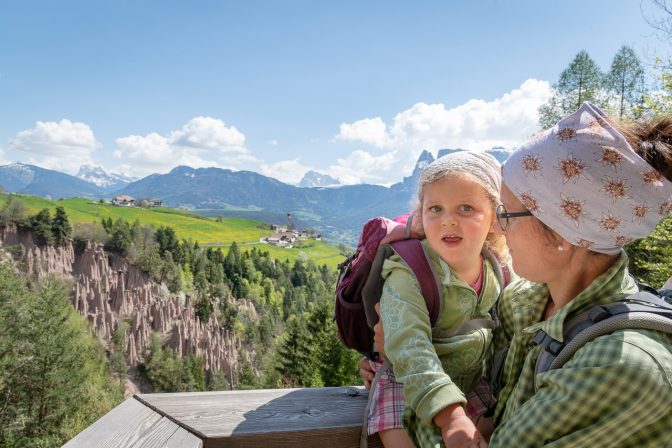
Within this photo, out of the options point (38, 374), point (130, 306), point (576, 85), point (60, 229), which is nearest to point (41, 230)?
point (60, 229)

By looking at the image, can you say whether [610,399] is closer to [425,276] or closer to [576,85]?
[425,276]

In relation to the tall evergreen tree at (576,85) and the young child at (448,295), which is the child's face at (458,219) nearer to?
the young child at (448,295)

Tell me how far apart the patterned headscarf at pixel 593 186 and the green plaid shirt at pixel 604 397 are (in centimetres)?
15

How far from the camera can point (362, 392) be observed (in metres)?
2.15

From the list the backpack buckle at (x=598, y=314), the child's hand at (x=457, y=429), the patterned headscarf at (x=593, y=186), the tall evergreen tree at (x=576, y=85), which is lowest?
the child's hand at (x=457, y=429)

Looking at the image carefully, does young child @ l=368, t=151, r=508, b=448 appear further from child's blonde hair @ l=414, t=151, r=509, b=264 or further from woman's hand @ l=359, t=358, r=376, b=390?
woman's hand @ l=359, t=358, r=376, b=390

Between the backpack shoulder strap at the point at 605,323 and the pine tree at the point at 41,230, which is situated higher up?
the backpack shoulder strap at the point at 605,323

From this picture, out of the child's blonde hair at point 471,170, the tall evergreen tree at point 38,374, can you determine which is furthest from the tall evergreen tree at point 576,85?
the tall evergreen tree at point 38,374

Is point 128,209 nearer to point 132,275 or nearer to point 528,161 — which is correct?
point 132,275

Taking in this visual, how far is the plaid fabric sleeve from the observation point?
964 mm

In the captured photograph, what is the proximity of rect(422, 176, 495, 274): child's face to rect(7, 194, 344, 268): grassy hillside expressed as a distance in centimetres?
10756

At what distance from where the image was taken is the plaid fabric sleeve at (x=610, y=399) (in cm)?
→ 96

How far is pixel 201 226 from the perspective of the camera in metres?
136

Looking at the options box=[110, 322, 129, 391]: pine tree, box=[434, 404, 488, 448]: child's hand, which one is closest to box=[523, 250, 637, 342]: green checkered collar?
box=[434, 404, 488, 448]: child's hand
